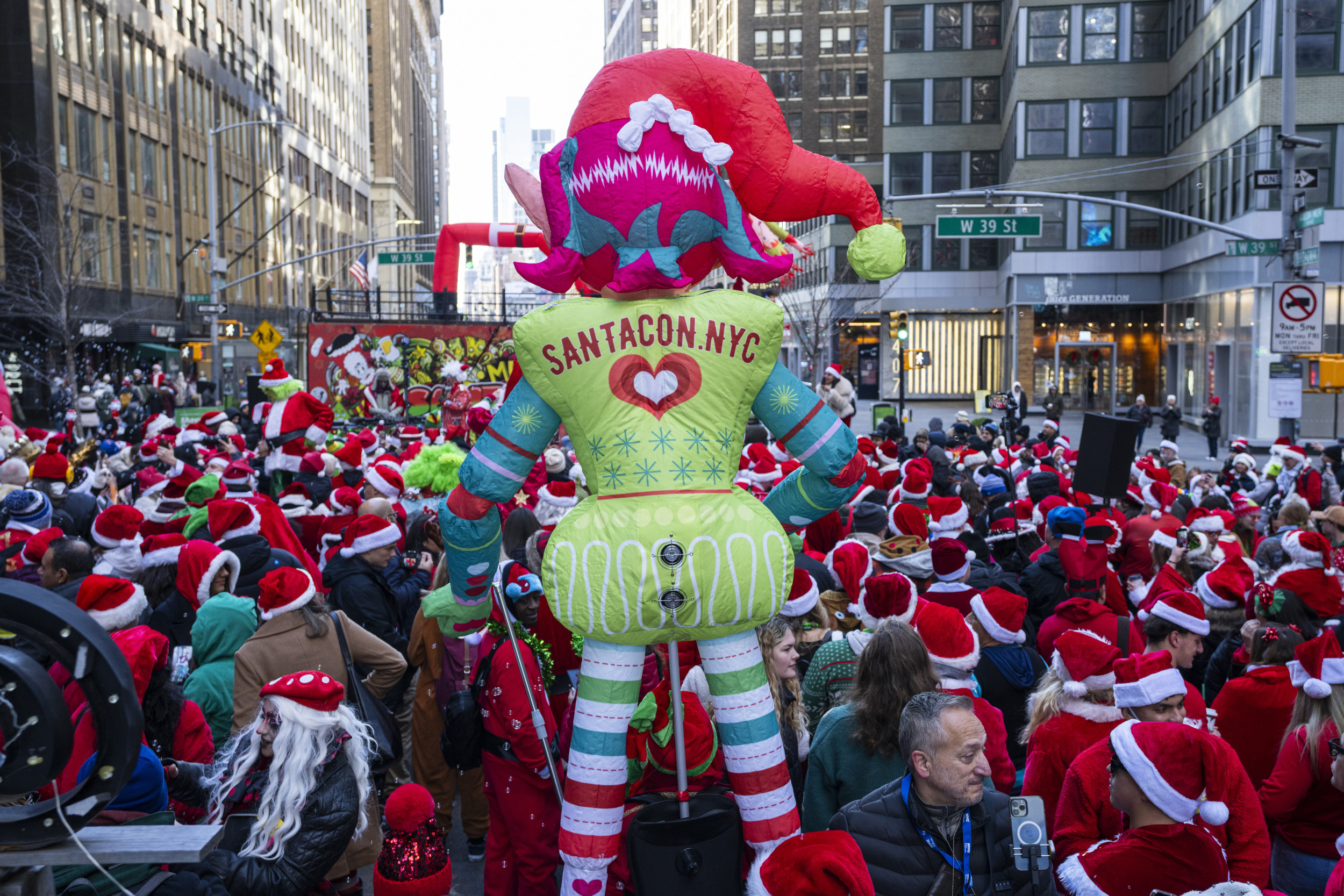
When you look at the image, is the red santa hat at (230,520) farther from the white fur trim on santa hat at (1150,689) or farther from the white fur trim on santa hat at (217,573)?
the white fur trim on santa hat at (1150,689)

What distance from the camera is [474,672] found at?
15.5ft

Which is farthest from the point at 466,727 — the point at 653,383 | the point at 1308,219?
the point at 1308,219

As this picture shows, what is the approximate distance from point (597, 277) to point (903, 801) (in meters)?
2.17

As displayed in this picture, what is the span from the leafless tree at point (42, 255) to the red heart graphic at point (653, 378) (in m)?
29.2

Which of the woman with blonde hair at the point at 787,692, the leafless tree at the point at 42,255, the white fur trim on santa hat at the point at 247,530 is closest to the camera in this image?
the woman with blonde hair at the point at 787,692

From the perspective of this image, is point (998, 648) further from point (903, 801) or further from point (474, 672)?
point (474, 672)

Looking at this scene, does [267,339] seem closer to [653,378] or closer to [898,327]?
[653,378]

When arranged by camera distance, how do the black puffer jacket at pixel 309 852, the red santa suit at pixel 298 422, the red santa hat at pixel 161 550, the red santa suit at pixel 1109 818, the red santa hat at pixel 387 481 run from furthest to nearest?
the red santa suit at pixel 298 422, the red santa hat at pixel 387 481, the red santa hat at pixel 161 550, the black puffer jacket at pixel 309 852, the red santa suit at pixel 1109 818

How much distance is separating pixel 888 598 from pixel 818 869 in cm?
273

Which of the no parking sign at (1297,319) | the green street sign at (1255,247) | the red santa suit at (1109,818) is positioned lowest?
the red santa suit at (1109,818)

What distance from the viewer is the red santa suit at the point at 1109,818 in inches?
125

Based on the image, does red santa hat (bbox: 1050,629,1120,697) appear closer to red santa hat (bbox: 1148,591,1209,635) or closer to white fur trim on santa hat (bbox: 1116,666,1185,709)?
white fur trim on santa hat (bbox: 1116,666,1185,709)

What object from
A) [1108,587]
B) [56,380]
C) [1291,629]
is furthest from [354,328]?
[1291,629]

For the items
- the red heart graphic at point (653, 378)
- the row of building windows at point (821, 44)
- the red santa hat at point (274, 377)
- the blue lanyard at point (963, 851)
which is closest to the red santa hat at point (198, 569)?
the red heart graphic at point (653, 378)
